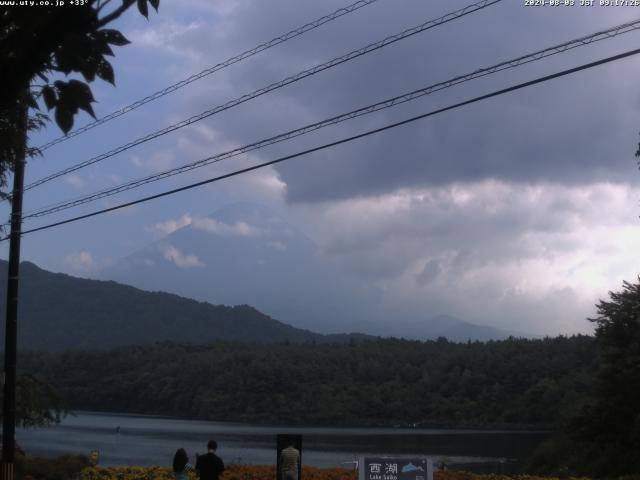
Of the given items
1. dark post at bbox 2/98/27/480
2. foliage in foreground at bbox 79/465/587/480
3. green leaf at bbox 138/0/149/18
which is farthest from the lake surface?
green leaf at bbox 138/0/149/18

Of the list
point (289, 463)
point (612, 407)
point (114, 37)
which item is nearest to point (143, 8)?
point (114, 37)

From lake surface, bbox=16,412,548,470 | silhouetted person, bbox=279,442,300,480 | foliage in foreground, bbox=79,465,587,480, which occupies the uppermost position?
silhouetted person, bbox=279,442,300,480

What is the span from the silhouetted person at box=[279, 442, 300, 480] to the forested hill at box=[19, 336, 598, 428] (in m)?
63.2

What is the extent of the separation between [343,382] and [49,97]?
101 m

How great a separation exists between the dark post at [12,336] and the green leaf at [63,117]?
44.7 ft

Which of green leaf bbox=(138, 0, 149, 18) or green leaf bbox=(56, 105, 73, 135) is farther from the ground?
green leaf bbox=(138, 0, 149, 18)

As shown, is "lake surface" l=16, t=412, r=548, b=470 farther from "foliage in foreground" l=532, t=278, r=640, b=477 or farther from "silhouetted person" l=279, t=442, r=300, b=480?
"silhouetted person" l=279, t=442, r=300, b=480

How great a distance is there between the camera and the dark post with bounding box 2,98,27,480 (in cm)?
1816

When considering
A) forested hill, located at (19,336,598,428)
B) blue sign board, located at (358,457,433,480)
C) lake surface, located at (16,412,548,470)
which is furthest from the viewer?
forested hill, located at (19,336,598,428)

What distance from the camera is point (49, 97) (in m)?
4.58

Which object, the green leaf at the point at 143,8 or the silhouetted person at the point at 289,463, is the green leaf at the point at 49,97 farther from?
the silhouetted person at the point at 289,463

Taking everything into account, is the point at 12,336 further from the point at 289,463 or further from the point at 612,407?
the point at 612,407

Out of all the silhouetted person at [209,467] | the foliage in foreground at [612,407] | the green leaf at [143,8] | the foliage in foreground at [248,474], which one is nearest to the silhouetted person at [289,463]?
the silhouetted person at [209,467]

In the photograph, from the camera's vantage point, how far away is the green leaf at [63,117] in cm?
455
